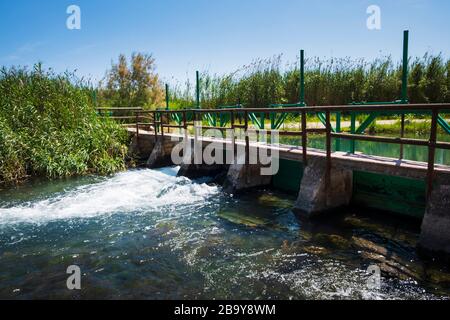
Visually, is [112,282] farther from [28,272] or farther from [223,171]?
[223,171]

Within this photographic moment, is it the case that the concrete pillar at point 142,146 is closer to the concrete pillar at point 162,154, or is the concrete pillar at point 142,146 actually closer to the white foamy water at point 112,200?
the concrete pillar at point 162,154

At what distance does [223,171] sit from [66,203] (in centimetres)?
372

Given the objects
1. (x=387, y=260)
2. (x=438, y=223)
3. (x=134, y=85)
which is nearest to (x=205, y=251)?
(x=387, y=260)

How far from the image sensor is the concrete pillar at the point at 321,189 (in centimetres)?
606

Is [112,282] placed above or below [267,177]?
below

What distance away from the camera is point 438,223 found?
4414 millimetres

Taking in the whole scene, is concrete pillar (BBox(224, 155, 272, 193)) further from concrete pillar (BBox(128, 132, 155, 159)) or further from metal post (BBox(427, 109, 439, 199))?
concrete pillar (BBox(128, 132, 155, 159))

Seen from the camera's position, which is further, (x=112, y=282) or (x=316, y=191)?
(x=316, y=191)

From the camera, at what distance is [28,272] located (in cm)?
448

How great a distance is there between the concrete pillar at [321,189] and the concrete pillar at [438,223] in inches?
68.8
